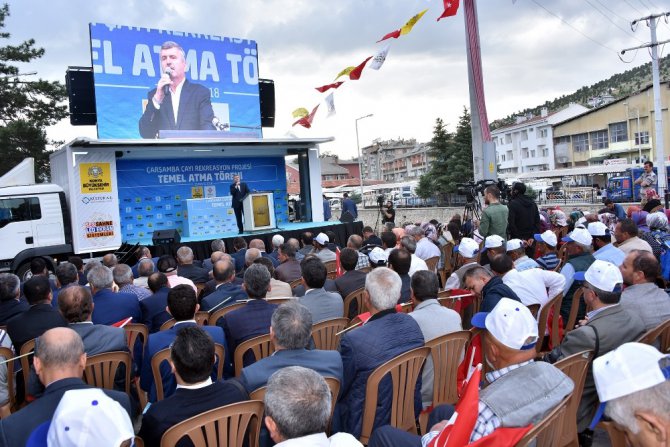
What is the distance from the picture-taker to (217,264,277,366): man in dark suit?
150 inches

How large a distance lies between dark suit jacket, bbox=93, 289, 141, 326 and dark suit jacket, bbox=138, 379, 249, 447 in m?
2.46

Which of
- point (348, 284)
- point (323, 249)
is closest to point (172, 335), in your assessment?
point (348, 284)

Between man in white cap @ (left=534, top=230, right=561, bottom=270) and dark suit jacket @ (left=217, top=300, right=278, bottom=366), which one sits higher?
man in white cap @ (left=534, top=230, right=561, bottom=270)

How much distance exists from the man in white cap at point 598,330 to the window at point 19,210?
461 inches

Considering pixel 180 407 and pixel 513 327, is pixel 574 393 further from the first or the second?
pixel 180 407

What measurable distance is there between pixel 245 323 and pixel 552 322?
247cm

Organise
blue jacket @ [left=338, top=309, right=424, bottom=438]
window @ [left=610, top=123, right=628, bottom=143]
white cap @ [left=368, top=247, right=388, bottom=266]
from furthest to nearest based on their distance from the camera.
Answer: window @ [left=610, top=123, right=628, bottom=143]
white cap @ [left=368, top=247, right=388, bottom=266]
blue jacket @ [left=338, top=309, right=424, bottom=438]

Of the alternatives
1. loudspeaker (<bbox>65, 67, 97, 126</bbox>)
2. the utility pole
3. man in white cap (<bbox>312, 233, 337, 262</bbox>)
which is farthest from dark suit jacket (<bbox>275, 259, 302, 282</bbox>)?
the utility pole

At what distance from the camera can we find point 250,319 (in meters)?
3.84

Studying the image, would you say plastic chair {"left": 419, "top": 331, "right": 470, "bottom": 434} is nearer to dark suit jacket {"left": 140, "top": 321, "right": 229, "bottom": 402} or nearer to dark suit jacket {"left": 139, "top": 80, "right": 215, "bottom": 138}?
dark suit jacket {"left": 140, "top": 321, "right": 229, "bottom": 402}

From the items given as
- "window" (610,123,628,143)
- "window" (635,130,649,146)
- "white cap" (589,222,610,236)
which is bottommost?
"white cap" (589,222,610,236)

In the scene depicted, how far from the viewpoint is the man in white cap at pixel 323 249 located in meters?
7.40

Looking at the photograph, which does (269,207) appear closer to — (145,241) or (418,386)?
(145,241)

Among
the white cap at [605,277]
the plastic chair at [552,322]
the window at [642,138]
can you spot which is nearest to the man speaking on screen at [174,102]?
the plastic chair at [552,322]
